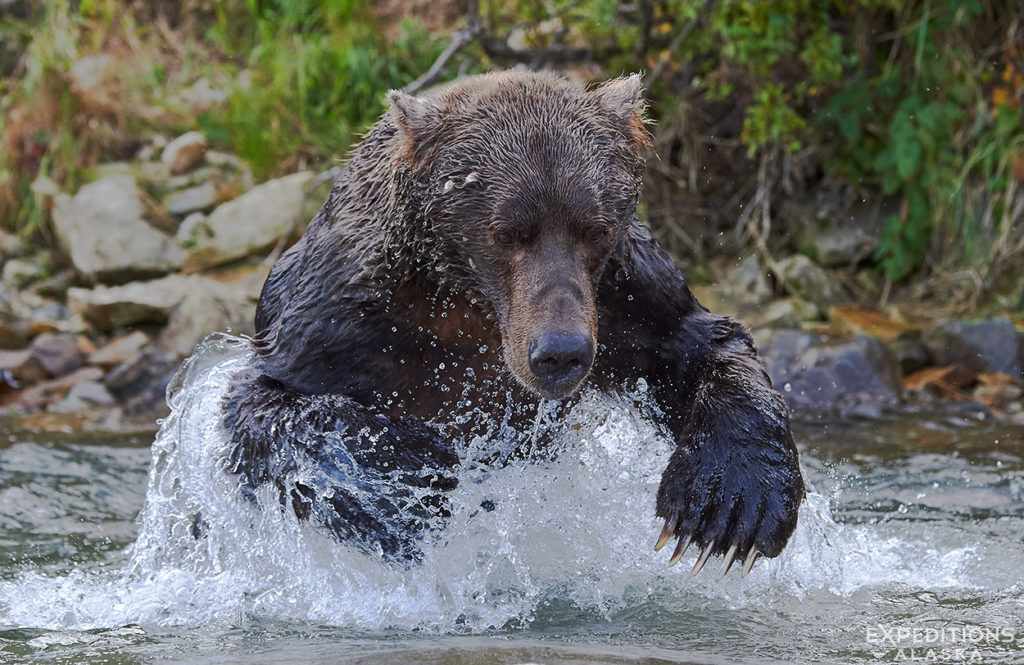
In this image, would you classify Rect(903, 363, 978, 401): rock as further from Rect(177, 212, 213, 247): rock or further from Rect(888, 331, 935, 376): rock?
Rect(177, 212, 213, 247): rock

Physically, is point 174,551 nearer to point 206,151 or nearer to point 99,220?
point 99,220

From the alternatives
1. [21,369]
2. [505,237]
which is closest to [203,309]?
[21,369]

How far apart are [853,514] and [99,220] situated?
598cm

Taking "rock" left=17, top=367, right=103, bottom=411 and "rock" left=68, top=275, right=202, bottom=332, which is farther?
"rock" left=68, top=275, right=202, bottom=332

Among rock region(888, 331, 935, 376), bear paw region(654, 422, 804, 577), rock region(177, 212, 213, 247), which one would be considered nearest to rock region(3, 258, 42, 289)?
rock region(177, 212, 213, 247)

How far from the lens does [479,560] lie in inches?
152

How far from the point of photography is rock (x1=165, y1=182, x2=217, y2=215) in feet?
30.3

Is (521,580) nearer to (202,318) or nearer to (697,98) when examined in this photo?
(202,318)

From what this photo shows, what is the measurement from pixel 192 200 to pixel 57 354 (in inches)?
77.2

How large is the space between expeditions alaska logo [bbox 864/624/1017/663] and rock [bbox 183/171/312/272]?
235 inches

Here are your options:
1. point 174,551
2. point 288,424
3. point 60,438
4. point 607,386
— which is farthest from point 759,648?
point 60,438

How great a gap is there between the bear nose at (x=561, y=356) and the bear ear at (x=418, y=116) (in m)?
0.79

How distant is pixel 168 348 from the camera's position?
762 centimetres

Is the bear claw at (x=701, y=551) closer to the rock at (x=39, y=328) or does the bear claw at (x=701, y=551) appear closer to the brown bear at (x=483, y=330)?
the brown bear at (x=483, y=330)
